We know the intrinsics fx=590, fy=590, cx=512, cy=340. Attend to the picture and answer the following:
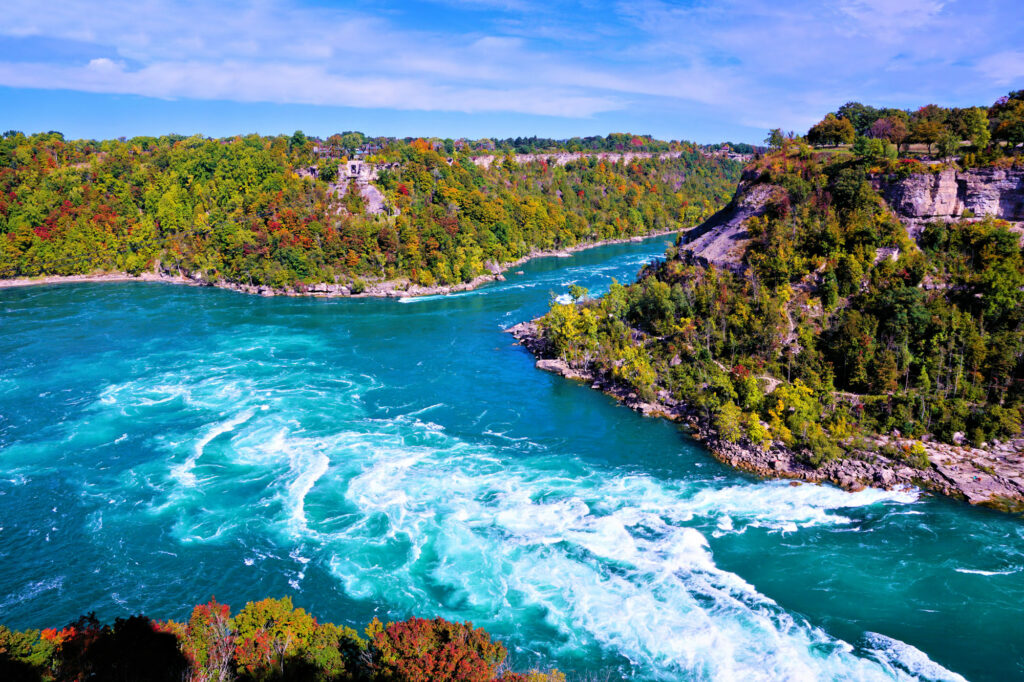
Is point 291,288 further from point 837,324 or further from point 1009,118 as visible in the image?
point 1009,118

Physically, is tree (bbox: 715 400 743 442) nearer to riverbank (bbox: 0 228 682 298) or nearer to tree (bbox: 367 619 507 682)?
tree (bbox: 367 619 507 682)

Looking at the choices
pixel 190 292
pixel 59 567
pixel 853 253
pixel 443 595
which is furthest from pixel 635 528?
pixel 190 292

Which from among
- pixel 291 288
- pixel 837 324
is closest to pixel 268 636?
pixel 837 324

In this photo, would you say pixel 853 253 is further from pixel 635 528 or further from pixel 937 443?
pixel 635 528

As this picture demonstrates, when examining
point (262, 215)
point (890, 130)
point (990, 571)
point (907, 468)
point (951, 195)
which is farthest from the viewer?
point (262, 215)

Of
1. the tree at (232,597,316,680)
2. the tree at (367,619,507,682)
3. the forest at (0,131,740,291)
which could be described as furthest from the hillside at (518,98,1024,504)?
the forest at (0,131,740,291)

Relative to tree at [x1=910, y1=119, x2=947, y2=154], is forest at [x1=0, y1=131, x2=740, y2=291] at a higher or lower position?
lower
